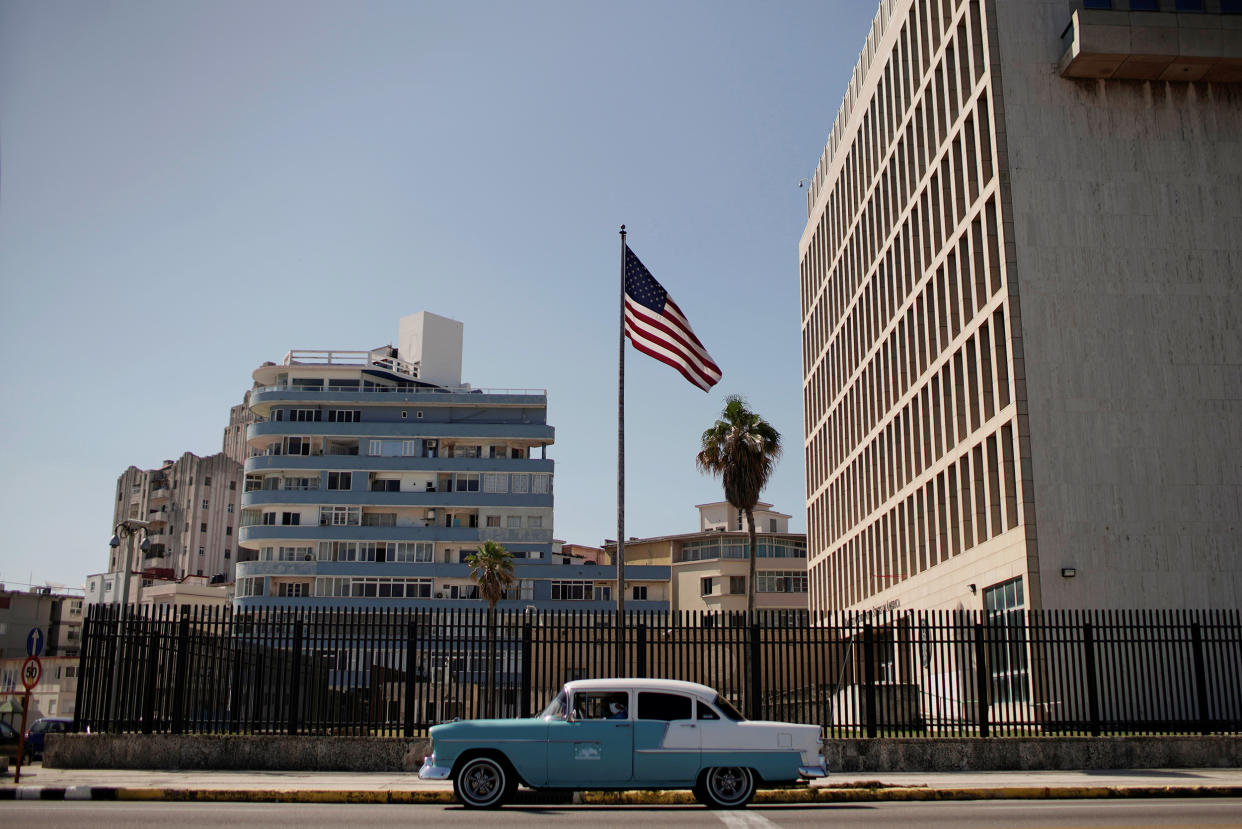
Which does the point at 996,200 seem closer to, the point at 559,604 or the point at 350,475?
the point at 559,604

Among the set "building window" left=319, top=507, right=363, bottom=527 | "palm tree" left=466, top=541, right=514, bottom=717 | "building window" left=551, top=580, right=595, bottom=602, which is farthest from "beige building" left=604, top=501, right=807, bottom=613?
"building window" left=319, top=507, right=363, bottom=527

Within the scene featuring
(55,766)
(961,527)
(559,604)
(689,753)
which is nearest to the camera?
(689,753)

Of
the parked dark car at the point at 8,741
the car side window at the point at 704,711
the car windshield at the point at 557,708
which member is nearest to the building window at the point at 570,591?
the parked dark car at the point at 8,741

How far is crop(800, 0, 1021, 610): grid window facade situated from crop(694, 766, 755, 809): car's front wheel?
22095 mm

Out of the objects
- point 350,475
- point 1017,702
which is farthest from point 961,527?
point 350,475

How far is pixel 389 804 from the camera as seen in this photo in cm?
1525

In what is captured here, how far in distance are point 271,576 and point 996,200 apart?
171 feet

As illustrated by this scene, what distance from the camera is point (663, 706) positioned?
47.7 ft

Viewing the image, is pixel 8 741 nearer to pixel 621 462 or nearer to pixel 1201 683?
pixel 621 462

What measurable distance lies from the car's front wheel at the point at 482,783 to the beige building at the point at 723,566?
63816 mm

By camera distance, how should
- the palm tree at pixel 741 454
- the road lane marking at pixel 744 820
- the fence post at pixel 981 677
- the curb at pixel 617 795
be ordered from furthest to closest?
the palm tree at pixel 741 454
the fence post at pixel 981 677
the curb at pixel 617 795
the road lane marking at pixel 744 820

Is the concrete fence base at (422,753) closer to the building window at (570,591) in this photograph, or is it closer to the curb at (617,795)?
the curb at (617,795)

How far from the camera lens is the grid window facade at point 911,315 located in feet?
123

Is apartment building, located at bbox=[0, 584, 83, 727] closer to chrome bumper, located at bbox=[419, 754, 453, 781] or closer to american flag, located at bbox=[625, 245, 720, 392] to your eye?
american flag, located at bbox=[625, 245, 720, 392]
